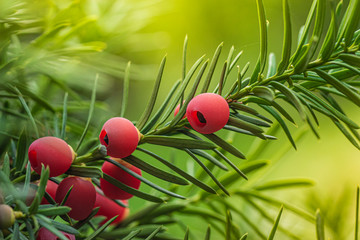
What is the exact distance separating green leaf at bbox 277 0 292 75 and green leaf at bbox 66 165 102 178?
0.10 m

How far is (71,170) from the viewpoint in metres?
0.20

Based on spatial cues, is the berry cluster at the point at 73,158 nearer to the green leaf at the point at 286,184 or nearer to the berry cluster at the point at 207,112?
the berry cluster at the point at 207,112

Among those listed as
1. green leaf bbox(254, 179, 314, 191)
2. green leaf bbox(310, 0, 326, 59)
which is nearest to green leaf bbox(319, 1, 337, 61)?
green leaf bbox(310, 0, 326, 59)

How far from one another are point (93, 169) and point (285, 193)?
0.45m

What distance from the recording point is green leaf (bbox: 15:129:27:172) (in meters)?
0.21

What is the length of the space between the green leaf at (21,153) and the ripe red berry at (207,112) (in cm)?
9

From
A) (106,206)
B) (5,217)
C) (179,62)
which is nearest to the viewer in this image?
(5,217)

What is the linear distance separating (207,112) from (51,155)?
7 cm

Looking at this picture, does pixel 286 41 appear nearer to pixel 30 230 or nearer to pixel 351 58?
pixel 351 58

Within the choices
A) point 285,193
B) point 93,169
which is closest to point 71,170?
point 93,169

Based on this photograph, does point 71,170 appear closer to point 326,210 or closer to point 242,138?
point 326,210

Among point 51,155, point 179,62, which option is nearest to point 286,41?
point 51,155

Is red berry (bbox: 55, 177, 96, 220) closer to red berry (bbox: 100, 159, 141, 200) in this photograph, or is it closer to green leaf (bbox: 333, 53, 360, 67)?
red berry (bbox: 100, 159, 141, 200)

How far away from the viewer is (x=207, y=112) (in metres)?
0.18
